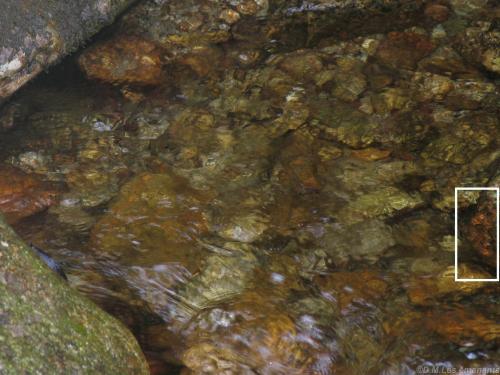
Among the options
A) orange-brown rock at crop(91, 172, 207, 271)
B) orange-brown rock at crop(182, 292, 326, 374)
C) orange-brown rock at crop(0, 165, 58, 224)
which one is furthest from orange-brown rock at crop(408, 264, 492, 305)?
orange-brown rock at crop(0, 165, 58, 224)

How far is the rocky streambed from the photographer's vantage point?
3275 mm

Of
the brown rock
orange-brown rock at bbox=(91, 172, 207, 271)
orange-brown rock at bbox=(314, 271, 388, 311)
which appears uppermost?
the brown rock

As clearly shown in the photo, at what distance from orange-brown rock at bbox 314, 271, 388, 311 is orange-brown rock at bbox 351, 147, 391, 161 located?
3.39 feet

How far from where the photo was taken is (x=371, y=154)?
4297 mm

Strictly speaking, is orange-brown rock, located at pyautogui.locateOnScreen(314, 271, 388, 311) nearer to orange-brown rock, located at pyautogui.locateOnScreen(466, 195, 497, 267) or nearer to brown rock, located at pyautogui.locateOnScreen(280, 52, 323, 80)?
orange-brown rock, located at pyautogui.locateOnScreen(466, 195, 497, 267)

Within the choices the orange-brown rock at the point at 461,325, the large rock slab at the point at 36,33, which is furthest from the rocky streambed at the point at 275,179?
the large rock slab at the point at 36,33

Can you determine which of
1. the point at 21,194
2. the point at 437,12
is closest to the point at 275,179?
the point at 21,194

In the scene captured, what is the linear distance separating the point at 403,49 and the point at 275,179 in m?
1.84

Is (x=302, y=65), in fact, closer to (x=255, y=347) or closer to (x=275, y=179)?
(x=275, y=179)

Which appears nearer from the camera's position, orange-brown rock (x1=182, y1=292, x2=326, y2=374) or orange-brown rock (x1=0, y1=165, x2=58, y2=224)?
orange-brown rock (x1=182, y1=292, x2=326, y2=374)

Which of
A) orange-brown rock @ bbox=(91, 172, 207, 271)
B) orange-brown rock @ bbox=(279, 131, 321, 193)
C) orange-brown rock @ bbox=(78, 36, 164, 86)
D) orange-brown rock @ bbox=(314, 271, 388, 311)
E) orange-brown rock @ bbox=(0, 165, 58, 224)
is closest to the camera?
orange-brown rock @ bbox=(314, 271, 388, 311)

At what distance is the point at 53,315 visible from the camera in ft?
8.20

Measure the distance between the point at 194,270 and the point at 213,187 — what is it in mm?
741

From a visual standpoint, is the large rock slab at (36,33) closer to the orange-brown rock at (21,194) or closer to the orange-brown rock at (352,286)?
the orange-brown rock at (21,194)
